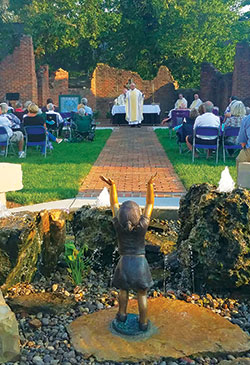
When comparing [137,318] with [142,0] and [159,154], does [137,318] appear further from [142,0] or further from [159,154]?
[142,0]

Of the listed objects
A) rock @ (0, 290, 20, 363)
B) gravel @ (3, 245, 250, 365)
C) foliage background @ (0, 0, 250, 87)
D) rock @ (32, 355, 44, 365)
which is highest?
foliage background @ (0, 0, 250, 87)

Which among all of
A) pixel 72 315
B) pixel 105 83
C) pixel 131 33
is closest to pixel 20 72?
pixel 105 83

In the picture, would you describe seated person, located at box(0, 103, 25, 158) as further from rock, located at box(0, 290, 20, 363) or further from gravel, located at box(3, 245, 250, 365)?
rock, located at box(0, 290, 20, 363)

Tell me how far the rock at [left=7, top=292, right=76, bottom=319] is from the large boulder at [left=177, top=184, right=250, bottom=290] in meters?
1.05

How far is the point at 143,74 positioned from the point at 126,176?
26418 millimetres

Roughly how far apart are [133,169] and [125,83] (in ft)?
70.4

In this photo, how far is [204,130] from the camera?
10992 mm

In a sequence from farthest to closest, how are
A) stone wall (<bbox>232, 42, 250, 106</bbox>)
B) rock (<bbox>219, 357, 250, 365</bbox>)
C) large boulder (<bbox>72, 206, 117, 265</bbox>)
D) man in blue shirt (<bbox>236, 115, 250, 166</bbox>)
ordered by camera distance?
stone wall (<bbox>232, 42, 250, 106</bbox>)
man in blue shirt (<bbox>236, 115, 250, 166</bbox>)
large boulder (<bbox>72, 206, 117, 265</bbox>)
rock (<bbox>219, 357, 250, 365</bbox>)

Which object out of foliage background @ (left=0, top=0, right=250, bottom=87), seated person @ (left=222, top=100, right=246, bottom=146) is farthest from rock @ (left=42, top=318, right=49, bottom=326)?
foliage background @ (left=0, top=0, right=250, bottom=87)

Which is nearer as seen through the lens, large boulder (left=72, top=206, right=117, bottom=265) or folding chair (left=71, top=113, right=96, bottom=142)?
large boulder (left=72, top=206, right=117, bottom=265)

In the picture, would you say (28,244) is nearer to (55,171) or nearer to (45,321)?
(45,321)

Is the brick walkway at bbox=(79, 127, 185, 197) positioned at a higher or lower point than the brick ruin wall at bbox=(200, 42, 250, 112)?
lower

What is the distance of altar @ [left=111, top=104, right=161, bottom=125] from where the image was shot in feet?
77.2

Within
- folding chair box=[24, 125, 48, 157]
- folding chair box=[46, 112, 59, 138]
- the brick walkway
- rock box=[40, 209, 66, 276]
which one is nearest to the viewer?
rock box=[40, 209, 66, 276]
